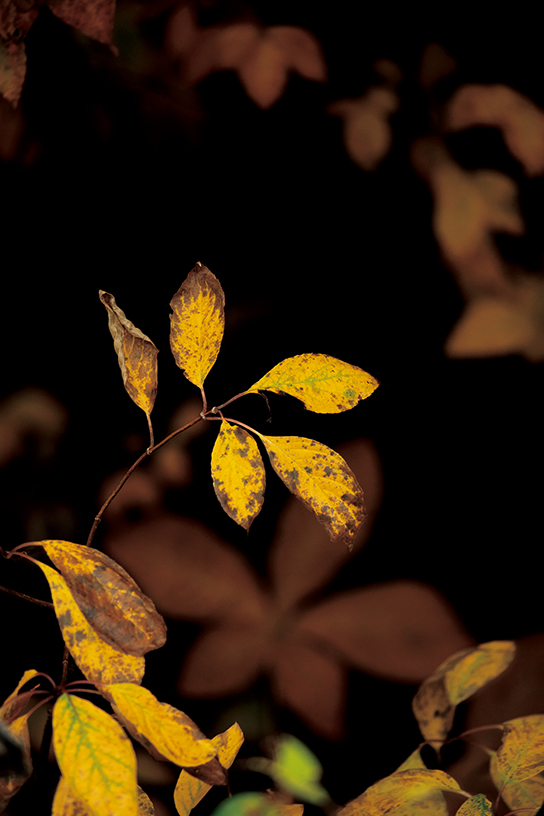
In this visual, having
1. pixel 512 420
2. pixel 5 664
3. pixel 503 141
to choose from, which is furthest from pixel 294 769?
A: pixel 503 141

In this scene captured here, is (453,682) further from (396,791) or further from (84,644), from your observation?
(84,644)

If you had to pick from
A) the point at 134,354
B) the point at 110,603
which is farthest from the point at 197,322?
the point at 110,603

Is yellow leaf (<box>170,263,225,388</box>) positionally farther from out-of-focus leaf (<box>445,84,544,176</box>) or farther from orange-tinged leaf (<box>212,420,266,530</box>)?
out-of-focus leaf (<box>445,84,544,176</box>)

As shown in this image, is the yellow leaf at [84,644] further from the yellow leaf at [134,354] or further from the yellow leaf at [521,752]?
the yellow leaf at [521,752]

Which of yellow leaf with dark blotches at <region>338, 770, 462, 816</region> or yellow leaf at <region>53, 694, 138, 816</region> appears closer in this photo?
yellow leaf at <region>53, 694, 138, 816</region>

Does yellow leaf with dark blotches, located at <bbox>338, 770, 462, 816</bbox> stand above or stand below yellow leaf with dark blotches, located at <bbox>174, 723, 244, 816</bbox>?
below

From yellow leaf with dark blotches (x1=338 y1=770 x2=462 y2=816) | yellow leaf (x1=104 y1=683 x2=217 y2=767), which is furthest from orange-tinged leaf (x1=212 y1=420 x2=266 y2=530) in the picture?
yellow leaf with dark blotches (x1=338 y1=770 x2=462 y2=816)
